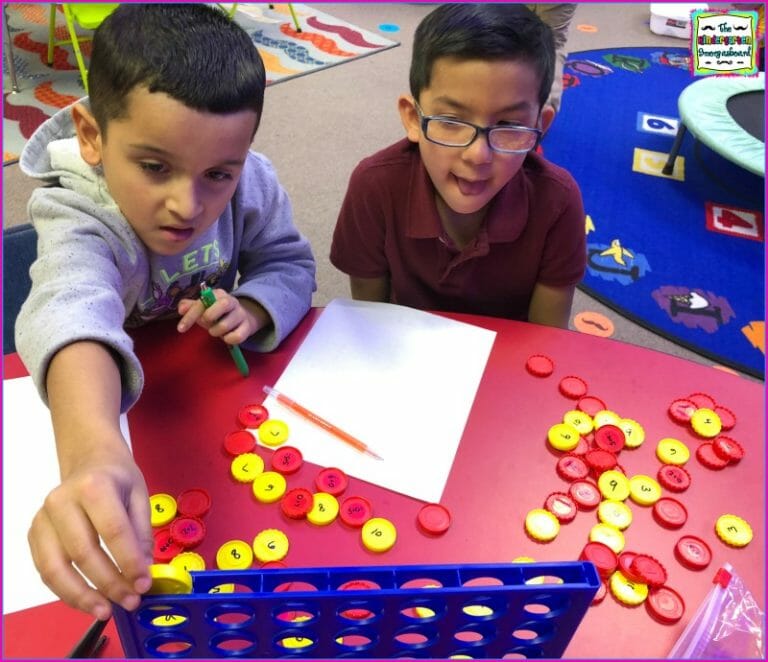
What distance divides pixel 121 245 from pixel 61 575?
411 mm

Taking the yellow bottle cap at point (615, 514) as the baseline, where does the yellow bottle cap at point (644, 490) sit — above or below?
above

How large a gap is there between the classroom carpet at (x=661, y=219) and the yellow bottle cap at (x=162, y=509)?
4.97ft

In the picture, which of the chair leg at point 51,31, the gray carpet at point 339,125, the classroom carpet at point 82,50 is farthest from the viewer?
the chair leg at point 51,31

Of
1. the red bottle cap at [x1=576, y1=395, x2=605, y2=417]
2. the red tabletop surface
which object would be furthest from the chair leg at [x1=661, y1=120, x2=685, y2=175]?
the red bottle cap at [x1=576, y1=395, x2=605, y2=417]

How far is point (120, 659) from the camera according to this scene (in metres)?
0.47

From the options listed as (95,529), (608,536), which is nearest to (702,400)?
(608,536)

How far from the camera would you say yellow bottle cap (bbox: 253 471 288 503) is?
0.60 meters

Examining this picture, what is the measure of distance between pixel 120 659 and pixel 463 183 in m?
0.67

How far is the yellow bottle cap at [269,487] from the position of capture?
60 centimetres

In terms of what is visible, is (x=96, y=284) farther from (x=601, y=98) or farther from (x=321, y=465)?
(x=601, y=98)

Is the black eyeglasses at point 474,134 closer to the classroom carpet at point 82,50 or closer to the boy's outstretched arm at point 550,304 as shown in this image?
the boy's outstretched arm at point 550,304

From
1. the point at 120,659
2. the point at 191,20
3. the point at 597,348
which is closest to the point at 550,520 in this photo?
the point at 597,348

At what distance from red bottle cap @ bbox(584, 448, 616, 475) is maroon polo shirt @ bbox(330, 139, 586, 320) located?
1.26ft

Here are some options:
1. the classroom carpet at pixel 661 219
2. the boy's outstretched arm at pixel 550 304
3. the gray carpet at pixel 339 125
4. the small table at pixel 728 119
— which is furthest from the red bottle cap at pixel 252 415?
the small table at pixel 728 119
